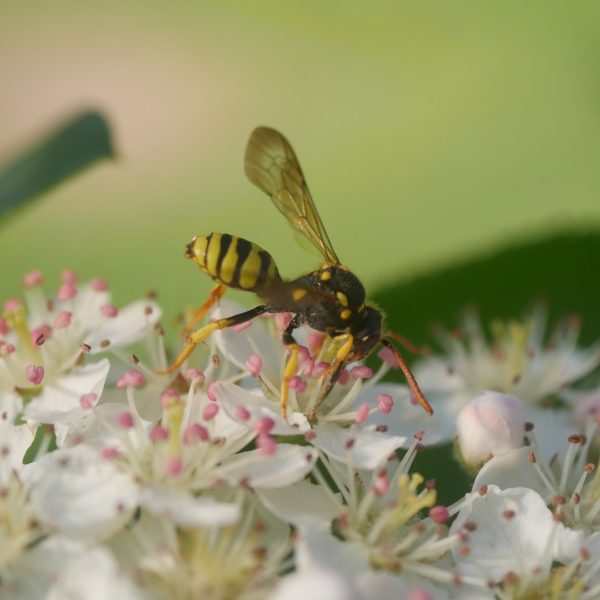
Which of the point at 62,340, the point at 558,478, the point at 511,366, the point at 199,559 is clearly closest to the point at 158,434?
the point at 199,559

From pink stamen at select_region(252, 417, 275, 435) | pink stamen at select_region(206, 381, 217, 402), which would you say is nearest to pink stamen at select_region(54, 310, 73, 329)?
pink stamen at select_region(206, 381, 217, 402)

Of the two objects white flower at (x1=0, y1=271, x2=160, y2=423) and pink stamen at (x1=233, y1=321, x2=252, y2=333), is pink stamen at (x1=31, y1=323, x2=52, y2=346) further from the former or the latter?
pink stamen at (x1=233, y1=321, x2=252, y2=333)

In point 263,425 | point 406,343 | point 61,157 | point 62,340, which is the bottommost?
point 406,343

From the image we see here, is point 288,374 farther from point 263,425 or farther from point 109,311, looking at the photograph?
point 109,311

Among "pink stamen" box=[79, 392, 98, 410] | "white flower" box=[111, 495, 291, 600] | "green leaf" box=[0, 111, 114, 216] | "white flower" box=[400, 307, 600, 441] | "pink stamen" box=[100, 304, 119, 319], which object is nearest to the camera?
"white flower" box=[111, 495, 291, 600]

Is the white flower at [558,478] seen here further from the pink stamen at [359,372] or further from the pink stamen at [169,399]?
the pink stamen at [169,399]

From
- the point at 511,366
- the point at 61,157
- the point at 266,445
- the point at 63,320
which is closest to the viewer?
the point at 266,445

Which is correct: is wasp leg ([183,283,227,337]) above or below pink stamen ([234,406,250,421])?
above
